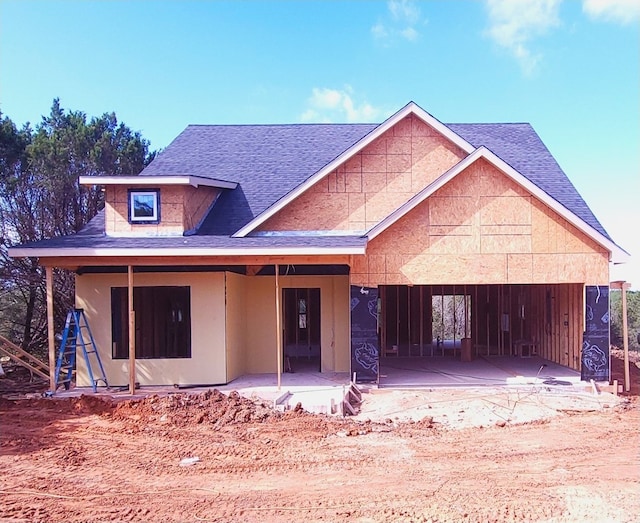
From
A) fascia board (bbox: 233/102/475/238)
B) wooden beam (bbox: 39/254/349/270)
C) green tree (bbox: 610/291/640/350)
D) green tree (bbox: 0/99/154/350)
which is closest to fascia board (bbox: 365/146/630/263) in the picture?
wooden beam (bbox: 39/254/349/270)

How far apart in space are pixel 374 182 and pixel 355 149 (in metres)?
1.06

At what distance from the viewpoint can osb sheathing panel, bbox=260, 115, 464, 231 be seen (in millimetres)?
13391

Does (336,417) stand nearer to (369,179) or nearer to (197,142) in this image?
(369,179)

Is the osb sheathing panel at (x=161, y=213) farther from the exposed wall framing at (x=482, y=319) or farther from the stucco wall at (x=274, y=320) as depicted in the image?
the exposed wall framing at (x=482, y=319)

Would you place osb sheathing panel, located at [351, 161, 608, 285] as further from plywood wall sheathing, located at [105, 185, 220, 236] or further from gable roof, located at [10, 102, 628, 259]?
plywood wall sheathing, located at [105, 185, 220, 236]

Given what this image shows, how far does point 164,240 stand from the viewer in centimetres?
1208

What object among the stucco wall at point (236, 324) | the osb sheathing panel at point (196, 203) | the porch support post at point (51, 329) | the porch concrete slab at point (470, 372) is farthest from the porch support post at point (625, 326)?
the porch support post at point (51, 329)

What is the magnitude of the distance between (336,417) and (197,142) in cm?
1156

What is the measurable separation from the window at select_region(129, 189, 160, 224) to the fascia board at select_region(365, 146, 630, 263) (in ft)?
18.0

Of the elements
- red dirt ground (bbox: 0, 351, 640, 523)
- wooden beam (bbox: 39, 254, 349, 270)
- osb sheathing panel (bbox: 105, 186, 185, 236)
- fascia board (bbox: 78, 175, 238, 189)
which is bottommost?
red dirt ground (bbox: 0, 351, 640, 523)

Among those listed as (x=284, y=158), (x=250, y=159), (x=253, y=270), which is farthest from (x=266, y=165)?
(x=253, y=270)

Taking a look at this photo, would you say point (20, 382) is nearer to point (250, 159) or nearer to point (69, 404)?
Answer: point (69, 404)

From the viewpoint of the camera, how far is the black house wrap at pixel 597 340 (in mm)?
11867

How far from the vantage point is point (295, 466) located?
7.04 metres
